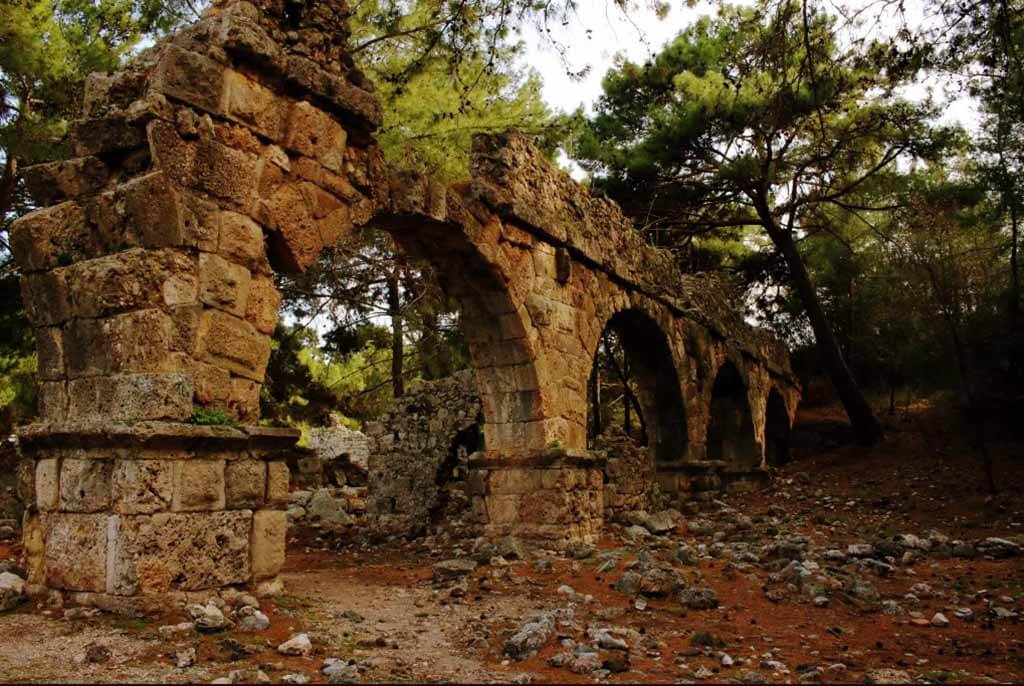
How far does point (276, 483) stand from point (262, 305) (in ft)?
3.69

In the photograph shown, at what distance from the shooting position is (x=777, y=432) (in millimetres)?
20078

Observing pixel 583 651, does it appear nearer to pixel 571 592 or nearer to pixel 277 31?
pixel 571 592

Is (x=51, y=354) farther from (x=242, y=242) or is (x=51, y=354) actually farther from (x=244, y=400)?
(x=242, y=242)

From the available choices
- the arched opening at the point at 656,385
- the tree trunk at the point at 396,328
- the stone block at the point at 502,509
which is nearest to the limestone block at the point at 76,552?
the stone block at the point at 502,509

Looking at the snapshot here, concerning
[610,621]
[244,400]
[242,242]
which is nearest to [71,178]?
[242,242]

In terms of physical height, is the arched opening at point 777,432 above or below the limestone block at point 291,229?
below

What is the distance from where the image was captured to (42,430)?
15.1 feet

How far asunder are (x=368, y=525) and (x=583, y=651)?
6.49 meters

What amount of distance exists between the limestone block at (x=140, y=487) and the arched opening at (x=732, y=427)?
1290cm

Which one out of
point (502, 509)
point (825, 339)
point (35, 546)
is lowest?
point (502, 509)

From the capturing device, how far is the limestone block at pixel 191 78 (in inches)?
191

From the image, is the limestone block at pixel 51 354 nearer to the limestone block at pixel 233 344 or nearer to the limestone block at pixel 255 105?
the limestone block at pixel 233 344

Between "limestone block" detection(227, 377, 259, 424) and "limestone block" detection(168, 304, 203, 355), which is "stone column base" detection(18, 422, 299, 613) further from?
"limestone block" detection(168, 304, 203, 355)

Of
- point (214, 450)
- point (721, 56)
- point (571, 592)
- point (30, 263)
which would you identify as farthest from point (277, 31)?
point (721, 56)
